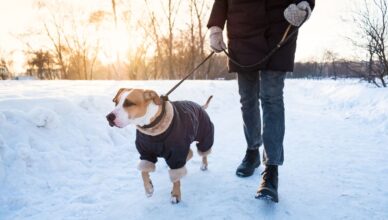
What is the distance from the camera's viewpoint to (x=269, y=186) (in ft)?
7.47

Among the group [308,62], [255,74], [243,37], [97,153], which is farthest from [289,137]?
[308,62]

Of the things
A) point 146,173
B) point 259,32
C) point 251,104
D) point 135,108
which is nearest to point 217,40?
point 259,32

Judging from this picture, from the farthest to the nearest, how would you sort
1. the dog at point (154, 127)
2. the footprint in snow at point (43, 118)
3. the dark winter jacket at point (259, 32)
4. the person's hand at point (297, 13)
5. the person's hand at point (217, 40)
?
the footprint in snow at point (43, 118), the person's hand at point (217, 40), the dark winter jacket at point (259, 32), the dog at point (154, 127), the person's hand at point (297, 13)

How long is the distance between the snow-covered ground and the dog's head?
65 centimetres

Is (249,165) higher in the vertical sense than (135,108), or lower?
lower

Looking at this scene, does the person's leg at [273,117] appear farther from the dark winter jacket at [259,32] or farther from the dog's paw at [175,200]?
the dog's paw at [175,200]

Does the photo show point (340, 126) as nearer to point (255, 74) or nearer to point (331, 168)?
point (331, 168)

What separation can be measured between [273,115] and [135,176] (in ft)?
4.73

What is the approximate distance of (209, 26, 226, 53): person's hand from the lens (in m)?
2.76

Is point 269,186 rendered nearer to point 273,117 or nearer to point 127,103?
point 273,117

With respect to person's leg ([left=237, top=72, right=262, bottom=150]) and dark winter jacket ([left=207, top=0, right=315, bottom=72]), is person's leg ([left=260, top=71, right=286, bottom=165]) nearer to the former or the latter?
dark winter jacket ([left=207, top=0, right=315, bottom=72])

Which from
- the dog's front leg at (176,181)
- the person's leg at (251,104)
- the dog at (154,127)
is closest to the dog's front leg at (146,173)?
the dog at (154,127)

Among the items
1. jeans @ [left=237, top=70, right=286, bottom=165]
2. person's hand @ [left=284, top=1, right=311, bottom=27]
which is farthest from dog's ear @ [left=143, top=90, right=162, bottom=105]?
person's hand @ [left=284, top=1, right=311, bottom=27]

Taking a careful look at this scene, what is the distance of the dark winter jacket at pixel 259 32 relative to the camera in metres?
2.41
